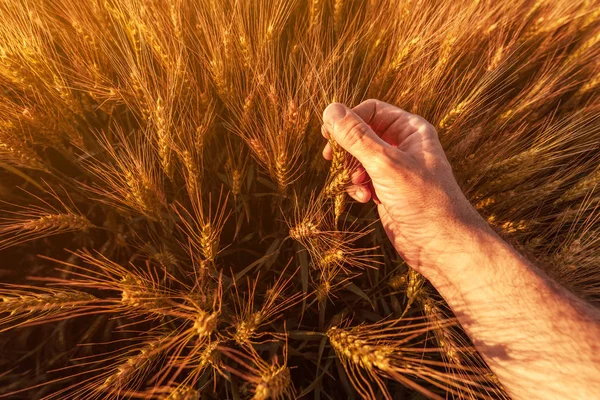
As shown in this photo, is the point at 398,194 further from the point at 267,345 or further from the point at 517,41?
the point at 517,41

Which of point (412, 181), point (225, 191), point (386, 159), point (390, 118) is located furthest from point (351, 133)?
point (225, 191)

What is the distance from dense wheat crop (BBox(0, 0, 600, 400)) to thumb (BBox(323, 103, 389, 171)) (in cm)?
6

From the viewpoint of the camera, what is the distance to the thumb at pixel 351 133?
1033 millimetres

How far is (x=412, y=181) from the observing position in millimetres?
1100

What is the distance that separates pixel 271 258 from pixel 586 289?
1.31 m

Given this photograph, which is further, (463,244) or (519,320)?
(463,244)

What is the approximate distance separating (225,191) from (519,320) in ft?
3.85

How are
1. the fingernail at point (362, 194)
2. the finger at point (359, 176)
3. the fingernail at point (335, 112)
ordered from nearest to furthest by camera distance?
the fingernail at point (335, 112) → the finger at point (359, 176) → the fingernail at point (362, 194)

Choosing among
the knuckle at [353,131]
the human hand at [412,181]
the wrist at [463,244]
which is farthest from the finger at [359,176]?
the wrist at [463,244]

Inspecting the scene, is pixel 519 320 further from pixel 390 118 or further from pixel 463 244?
pixel 390 118

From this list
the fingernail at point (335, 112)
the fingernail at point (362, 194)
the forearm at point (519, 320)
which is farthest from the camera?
the fingernail at point (362, 194)

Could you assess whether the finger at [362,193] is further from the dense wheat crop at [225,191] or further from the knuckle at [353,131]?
the knuckle at [353,131]

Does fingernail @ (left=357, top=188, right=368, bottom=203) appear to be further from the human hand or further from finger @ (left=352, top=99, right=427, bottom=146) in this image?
finger @ (left=352, top=99, right=427, bottom=146)

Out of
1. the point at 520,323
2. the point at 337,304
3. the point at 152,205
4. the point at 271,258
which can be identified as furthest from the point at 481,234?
the point at 152,205
